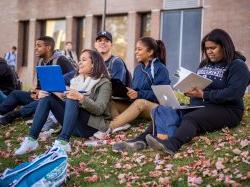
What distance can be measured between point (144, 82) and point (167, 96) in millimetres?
983

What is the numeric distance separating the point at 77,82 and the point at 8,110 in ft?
7.54

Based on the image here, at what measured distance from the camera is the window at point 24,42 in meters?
29.4

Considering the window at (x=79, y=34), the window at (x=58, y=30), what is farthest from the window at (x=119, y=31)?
the window at (x=58, y=30)

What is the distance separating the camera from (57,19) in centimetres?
2777

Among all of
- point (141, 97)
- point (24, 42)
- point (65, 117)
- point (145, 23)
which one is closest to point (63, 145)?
point (65, 117)

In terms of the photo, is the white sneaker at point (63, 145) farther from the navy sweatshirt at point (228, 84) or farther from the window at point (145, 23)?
the window at point (145, 23)

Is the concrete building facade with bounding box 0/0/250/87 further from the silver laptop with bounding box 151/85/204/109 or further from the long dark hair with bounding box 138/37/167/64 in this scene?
the silver laptop with bounding box 151/85/204/109

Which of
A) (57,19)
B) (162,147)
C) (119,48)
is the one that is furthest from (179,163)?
(57,19)

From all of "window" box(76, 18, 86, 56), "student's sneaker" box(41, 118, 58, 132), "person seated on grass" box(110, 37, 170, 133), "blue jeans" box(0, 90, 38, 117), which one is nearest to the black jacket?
"blue jeans" box(0, 90, 38, 117)

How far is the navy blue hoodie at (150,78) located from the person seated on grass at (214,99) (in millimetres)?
943

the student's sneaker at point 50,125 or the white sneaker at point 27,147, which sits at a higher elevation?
the student's sneaker at point 50,125

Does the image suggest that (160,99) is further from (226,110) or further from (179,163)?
(179,163)

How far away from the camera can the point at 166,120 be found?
6863 mm

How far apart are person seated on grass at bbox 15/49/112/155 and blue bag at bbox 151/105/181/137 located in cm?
89
